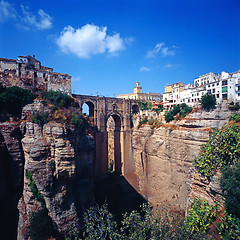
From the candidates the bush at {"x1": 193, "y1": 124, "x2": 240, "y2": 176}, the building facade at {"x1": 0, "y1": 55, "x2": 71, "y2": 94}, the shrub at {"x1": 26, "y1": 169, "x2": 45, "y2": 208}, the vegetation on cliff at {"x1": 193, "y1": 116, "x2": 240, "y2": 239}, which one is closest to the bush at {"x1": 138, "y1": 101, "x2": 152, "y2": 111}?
the building facade at {"x1": 0, "y1": 55, "x2": 71, "y2": 94}

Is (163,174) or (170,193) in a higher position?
(163,174)

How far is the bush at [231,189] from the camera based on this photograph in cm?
924

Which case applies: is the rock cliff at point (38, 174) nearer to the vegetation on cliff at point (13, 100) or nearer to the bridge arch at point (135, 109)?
the vegetation on cliff at point (13, 100)

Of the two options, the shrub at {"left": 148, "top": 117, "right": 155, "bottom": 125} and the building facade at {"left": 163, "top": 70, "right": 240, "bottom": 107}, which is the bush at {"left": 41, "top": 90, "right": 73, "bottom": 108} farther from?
the building facade at {"left": 163, "top": 70, "right": 240, "bottom": 107}

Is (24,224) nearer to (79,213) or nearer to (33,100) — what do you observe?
(79,213)

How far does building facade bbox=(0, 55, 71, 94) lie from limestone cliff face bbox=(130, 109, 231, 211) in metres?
15.1

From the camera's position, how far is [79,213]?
1658 centimetres

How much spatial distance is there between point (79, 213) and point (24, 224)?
4.84 meters

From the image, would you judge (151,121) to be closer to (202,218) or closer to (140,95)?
(202,218)

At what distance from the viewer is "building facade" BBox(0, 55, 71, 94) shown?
796 inches

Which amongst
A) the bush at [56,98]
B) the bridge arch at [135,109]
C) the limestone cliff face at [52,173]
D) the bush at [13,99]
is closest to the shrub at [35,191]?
the limestone cliff face at [52,173]

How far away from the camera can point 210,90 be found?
29.9 m

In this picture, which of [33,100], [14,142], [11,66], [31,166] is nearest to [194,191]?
[31,166]

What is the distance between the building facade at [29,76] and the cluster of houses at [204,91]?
18931mm
